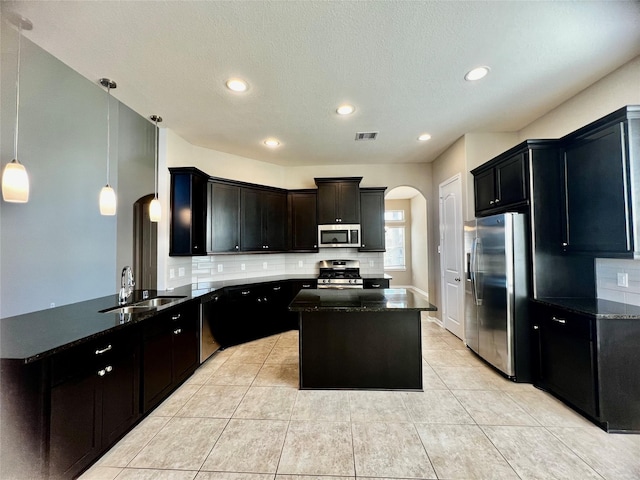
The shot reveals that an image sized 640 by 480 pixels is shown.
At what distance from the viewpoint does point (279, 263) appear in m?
5.20

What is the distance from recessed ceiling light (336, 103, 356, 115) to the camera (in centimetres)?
299

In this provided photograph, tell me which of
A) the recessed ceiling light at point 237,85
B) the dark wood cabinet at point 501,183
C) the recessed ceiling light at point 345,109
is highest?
the recessed ceiling light at point 345,109

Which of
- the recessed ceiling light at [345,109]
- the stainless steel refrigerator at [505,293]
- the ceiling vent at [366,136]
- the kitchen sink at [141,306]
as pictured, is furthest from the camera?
the ceiling vent at [366,136]

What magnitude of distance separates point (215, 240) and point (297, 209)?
1.61m

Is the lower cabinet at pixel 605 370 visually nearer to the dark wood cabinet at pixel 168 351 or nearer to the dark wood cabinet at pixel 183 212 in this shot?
the dark wood cabinet at pixel 168 351

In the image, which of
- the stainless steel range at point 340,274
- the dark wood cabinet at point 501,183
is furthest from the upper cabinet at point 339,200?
the dark wood cabinet at point 501,183

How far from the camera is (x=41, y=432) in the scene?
144cm

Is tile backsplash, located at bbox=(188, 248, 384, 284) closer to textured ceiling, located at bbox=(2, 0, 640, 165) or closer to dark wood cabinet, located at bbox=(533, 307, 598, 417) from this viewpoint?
textured ceiling, located at bbox=(2, 0, 640, 165)

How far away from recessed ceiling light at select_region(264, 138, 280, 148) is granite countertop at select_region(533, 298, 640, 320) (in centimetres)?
368

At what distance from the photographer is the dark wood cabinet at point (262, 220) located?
14.3 feet

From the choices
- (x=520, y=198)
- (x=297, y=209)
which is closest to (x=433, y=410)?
(x=520, y=198)

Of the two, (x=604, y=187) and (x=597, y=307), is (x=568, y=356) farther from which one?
(x=604, y=187)

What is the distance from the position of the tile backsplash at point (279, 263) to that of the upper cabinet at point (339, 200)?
0.67 meters

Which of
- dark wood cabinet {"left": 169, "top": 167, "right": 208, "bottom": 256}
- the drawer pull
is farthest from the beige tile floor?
dark wood cabinet {"left": 169, "top": 167, "right": 208, "bottom": 256}
